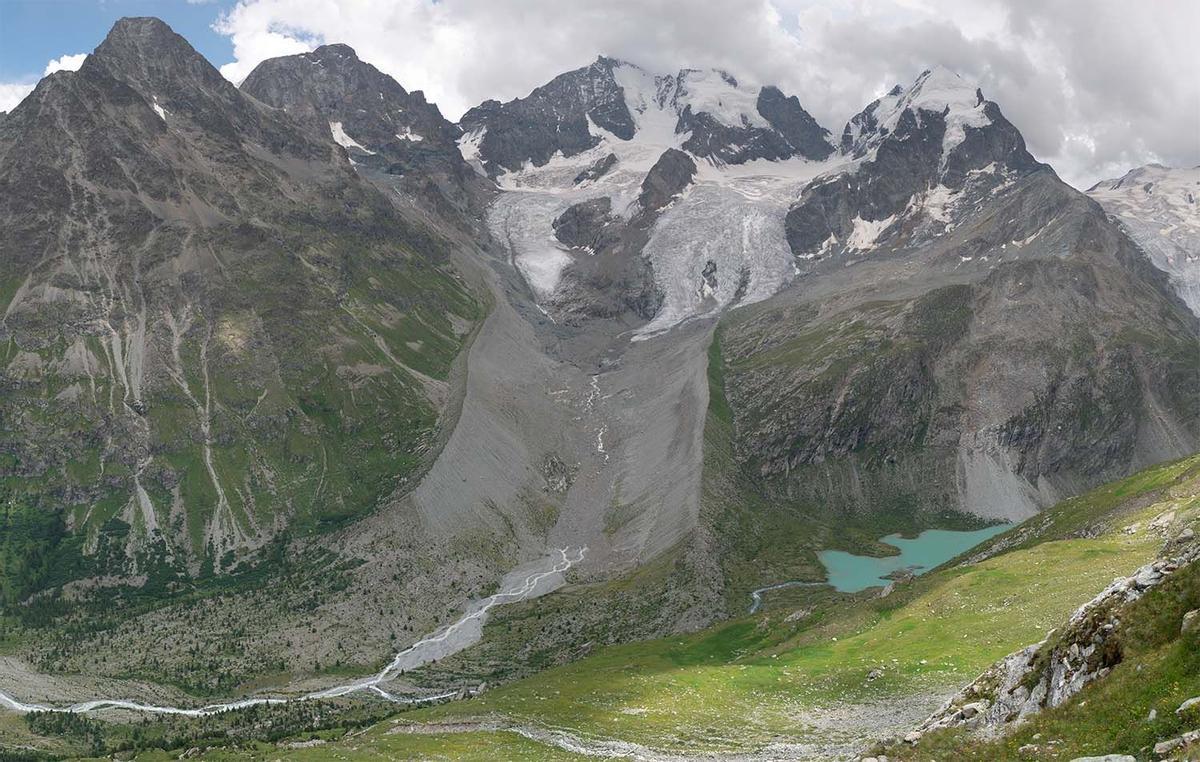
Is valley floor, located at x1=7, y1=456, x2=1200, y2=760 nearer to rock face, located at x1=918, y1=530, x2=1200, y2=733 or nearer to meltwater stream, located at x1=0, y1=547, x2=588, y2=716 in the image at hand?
rock face, located at x1=918, y1=530, x2=1200, y2=733

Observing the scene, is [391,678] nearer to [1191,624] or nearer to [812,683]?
[812,683]

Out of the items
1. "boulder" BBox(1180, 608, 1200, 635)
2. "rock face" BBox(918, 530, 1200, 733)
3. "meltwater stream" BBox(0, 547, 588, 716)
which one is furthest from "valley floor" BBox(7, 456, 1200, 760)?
"meltwater stream" BBox(0, 547, 588, 716)

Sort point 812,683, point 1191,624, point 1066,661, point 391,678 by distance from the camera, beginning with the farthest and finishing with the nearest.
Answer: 1. point 391,678
2. point 812,683
3. point 1066,661
4. point 1191,624

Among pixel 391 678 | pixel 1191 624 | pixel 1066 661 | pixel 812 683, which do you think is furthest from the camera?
pixel 391 678

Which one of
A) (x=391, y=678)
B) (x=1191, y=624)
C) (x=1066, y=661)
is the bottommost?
(x=391, y=678)

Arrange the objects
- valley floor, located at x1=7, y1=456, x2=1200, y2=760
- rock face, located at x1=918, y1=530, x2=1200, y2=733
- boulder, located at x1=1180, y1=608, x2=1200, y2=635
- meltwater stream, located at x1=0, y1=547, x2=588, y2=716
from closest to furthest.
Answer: boulder, located at x1=1180, y1=608, x2=1200, y2=635, rock face, located at x1=918, y1=530, x2=1200, y2=733, valley floor, located at x1=7, y1=456, x2=1200, y2=760, meltwater stream, located at x1=0, y1=547, x2=588, y2=716

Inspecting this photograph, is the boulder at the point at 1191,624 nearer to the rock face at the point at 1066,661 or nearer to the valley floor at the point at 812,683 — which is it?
the rock face at the point at 1066,661

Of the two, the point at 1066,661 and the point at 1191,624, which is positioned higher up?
the point at 1191,624

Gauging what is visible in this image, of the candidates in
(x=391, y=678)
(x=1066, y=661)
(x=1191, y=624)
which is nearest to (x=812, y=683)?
(x=1066, y=661)

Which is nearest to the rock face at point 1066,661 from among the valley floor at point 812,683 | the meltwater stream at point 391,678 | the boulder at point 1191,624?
the boulder at point 1191,624
